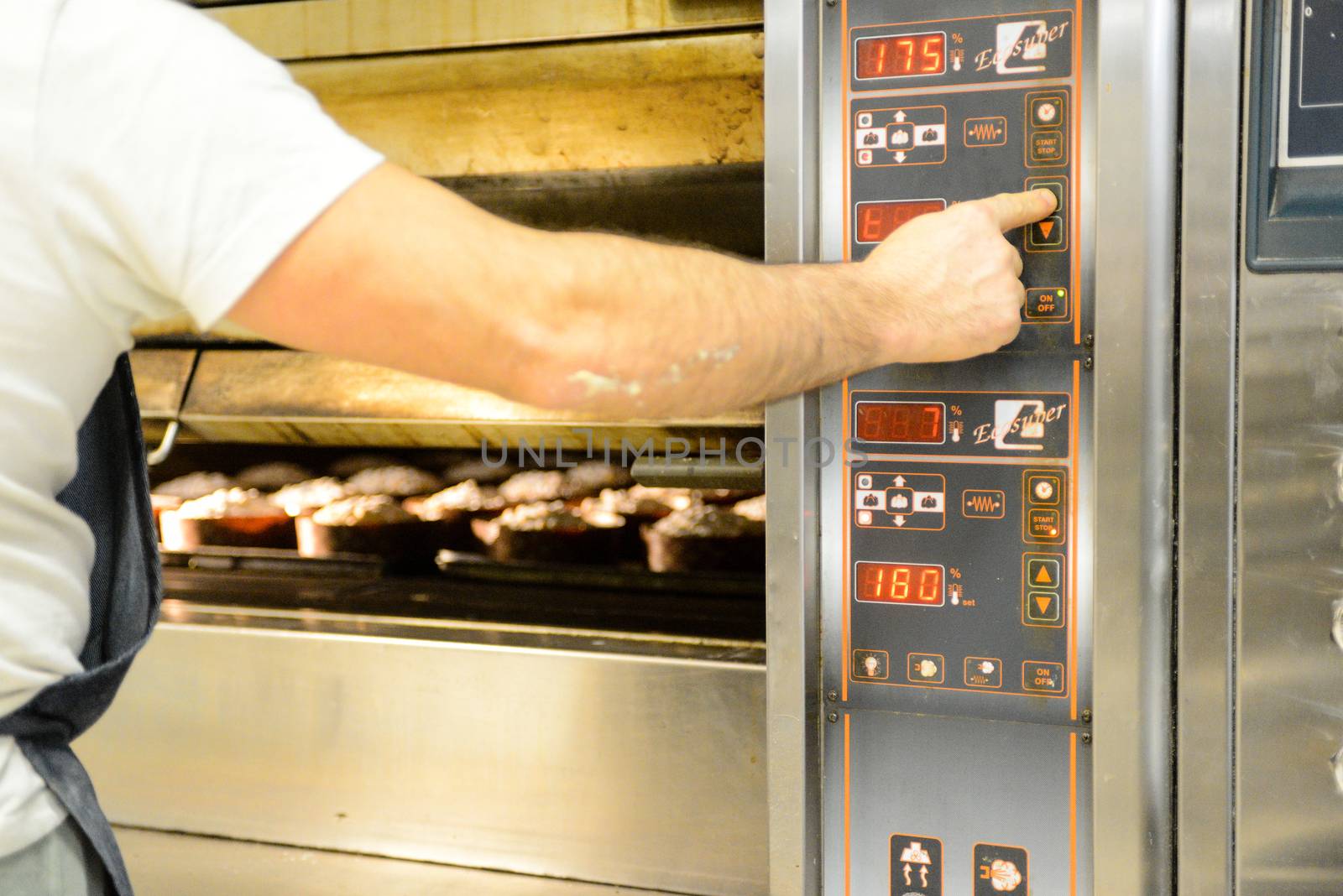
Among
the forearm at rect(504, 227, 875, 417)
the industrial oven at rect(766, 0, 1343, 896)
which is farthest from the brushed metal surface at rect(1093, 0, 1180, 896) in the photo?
the forearm at rect(504, 227, 875, 417)

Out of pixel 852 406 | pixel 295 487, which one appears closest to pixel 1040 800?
pixel 852 406

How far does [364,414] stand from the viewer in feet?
5.94

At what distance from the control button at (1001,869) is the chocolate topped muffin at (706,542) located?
2.28 ft

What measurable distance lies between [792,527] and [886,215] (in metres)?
0.30

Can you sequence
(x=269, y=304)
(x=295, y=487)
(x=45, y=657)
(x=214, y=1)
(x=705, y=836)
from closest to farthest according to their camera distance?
(x=269, y=304)
(x=45, y=657)
(x=705, y=836)
(x=214, y=1)
(x=295, y=487)

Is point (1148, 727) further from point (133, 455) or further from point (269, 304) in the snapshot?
point (133, 455)

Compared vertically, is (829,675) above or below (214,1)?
below

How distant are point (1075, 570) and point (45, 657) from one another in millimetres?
828

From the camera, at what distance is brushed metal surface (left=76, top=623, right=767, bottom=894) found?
138cm

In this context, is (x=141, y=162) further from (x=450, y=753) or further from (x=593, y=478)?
(x=593, y=478)

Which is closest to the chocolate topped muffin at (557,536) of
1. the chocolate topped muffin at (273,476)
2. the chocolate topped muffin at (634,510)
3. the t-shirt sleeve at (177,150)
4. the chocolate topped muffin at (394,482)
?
the chocolate topped muffin at (634,510)

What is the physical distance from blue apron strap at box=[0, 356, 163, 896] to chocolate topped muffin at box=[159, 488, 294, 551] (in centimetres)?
106

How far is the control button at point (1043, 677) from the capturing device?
3.32ft

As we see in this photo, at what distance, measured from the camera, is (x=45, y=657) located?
2.74ft
